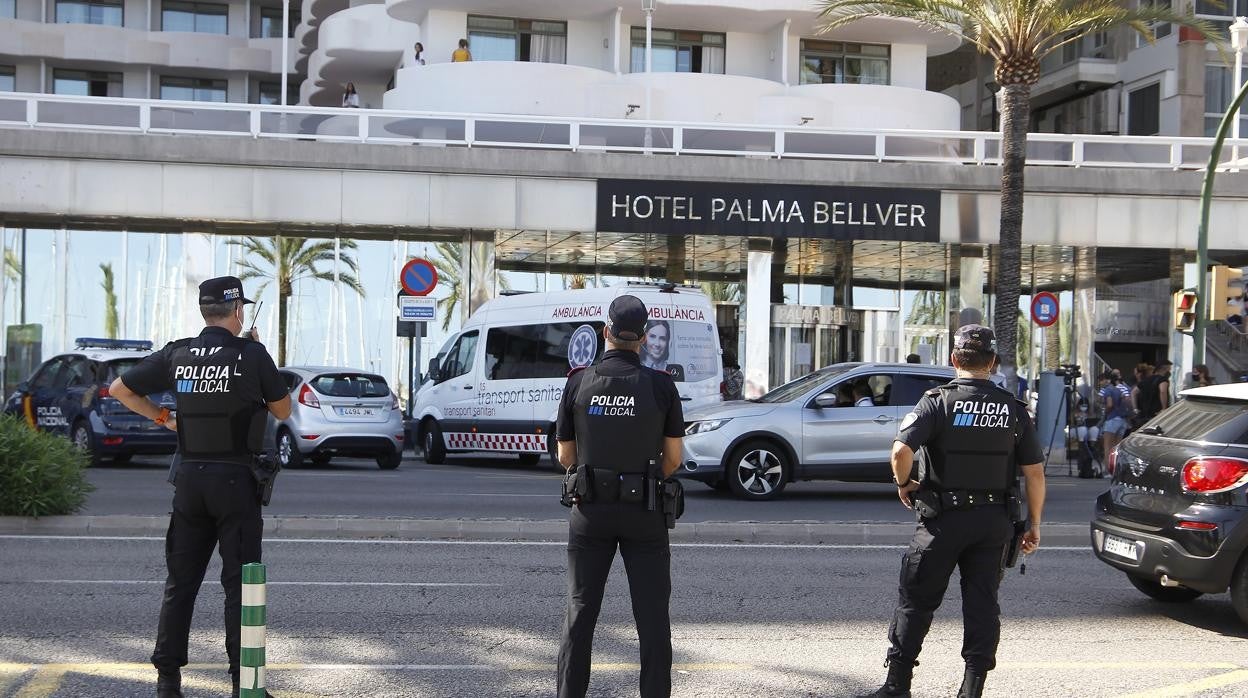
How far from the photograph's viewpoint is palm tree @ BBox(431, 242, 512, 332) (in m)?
26.7

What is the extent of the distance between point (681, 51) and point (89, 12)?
69.8 feet

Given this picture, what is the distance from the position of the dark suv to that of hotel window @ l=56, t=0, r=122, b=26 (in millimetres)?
42320

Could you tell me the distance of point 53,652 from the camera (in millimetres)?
7234

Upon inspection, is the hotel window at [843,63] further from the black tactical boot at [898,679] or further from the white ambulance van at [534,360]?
the black tactical boot at [898,679]

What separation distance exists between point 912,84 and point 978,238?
9350 mm

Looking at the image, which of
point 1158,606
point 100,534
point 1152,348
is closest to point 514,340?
point 100,534

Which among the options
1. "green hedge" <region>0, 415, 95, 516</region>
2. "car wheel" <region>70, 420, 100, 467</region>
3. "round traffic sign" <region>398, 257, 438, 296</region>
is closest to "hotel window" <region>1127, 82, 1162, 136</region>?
Result: "round traffic sign" <region>398, 257, 438, 296</region>

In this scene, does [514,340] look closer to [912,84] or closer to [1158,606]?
[1158,606]

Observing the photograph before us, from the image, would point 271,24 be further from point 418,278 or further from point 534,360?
point 534,360

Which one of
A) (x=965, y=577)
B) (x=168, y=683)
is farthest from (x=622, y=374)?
(x=168, y=683)

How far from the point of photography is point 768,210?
26156 mm

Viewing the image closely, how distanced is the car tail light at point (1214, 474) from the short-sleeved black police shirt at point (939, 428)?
99.2 inches

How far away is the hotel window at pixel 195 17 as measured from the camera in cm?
4538

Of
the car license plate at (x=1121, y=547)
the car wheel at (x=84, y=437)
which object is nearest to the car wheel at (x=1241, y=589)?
the car license plate at (x=1121, y=547)
